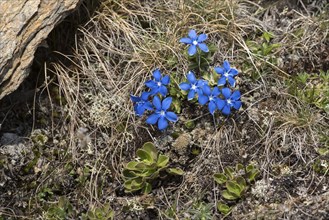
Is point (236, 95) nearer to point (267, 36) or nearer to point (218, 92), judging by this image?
point (218, 92)

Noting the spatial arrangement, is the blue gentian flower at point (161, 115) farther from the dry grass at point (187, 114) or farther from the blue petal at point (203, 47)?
the blue petal at point (203, 47)

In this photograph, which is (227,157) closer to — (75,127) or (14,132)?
(75,127)

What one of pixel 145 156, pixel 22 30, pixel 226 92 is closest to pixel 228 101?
pixel 226 92

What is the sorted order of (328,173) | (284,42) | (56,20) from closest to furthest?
(328,173)
(56,20)
(284,42)

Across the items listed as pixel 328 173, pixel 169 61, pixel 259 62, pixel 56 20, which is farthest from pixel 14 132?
pixel 328 173

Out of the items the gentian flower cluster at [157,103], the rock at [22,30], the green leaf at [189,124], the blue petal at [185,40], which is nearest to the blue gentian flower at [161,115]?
the gentian flower cluster at [157,103]

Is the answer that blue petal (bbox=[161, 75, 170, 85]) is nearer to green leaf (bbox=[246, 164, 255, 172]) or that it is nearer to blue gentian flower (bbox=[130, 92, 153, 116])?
blue gentian flower (bbox=[130, 92, 153, 116])

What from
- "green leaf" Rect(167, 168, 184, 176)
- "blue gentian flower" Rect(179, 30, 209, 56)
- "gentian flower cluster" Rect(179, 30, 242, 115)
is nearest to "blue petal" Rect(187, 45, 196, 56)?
"blue gentian flower" Rect(179, 30, 209, 56)
